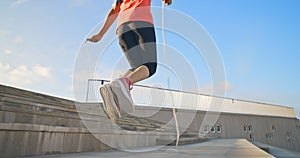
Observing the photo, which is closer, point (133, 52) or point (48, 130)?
point (133, 52)

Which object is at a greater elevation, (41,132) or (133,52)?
(133,52)

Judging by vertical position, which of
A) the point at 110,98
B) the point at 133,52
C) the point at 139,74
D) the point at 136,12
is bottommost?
the point at 110,98

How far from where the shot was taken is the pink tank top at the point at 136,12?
117 centimetres

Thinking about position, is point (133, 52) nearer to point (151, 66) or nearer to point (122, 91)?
point (151, 66)

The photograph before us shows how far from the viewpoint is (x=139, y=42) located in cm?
115

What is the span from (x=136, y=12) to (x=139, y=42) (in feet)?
0.62

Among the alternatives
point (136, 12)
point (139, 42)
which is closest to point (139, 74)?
point (139, 42)

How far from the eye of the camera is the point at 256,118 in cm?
1392

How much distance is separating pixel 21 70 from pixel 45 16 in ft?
4.20

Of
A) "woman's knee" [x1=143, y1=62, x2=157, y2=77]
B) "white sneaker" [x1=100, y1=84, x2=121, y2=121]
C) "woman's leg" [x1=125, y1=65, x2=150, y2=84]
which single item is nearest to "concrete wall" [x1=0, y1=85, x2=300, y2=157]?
"white sneaker" [x1=100, y1=84, x2=121, y2=121]

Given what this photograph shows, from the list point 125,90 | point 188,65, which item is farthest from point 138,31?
point 188,65

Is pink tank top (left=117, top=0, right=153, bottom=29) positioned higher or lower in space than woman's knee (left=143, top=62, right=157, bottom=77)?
higher

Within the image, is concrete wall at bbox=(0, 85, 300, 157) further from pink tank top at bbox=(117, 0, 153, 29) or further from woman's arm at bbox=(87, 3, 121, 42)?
pink tank top at bbox=(117, 0, 153, 29)

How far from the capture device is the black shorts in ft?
3.73
